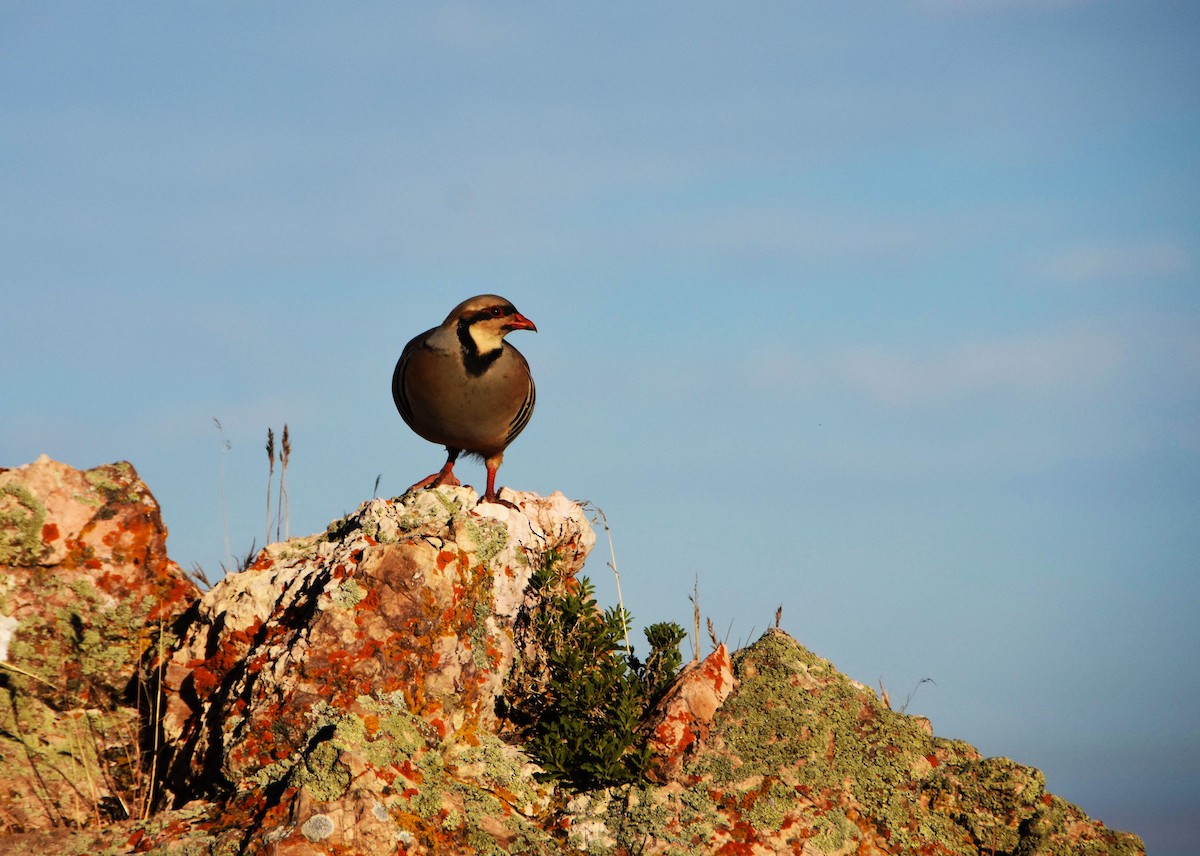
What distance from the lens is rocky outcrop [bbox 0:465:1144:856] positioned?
5.12m

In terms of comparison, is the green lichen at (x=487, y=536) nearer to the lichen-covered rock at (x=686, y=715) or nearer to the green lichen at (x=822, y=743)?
the lichen-covered rock at (x=686, y=715)

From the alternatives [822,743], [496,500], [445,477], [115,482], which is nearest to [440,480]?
[445,477]

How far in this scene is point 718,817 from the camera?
19.1ft

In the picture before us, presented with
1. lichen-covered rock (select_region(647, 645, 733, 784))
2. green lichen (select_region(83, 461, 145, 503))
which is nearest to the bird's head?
green lichen (select_region(83, 461, 145, 503))

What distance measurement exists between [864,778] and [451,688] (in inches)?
94.0

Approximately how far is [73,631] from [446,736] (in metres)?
2.46

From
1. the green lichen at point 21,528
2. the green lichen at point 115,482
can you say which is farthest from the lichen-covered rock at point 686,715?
the green lichen at point 21,528

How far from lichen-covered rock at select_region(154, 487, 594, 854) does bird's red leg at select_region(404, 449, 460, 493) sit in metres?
1.04

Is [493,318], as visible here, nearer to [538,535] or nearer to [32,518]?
[538,535]

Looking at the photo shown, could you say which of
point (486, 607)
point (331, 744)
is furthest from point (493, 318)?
point (331, 744)

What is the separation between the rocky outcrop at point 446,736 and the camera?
5125mm

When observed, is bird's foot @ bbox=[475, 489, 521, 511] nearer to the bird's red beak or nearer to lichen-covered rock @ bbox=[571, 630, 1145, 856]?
the bird's red beak

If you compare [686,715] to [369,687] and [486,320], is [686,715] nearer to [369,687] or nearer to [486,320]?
[369,687]

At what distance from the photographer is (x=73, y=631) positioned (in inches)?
256
